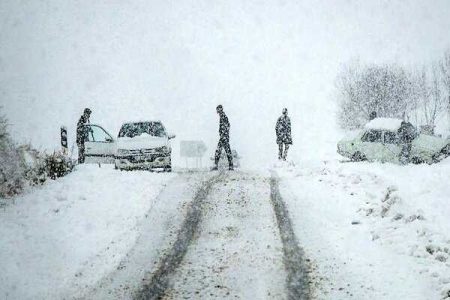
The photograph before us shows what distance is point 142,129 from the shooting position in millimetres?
15461

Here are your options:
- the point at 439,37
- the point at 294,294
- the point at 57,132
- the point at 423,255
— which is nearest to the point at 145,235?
the point at 294,294

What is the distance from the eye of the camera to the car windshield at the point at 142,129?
1527 cm

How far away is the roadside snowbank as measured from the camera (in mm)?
6434

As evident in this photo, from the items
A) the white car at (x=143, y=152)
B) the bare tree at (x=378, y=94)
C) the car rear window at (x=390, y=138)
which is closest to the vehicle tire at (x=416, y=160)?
the car rear window at (x=390, y=138)

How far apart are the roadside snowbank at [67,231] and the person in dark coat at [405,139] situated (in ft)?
38.2

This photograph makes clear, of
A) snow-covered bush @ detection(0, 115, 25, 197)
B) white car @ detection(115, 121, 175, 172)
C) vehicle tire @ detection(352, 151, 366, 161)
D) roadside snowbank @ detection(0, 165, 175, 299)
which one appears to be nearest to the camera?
roadside snowbank @ detection(0, 165, 175, 299)

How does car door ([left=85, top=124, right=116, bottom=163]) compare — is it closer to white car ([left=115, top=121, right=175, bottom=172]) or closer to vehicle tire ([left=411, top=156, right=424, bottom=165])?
white car ([left=115, top=121, right=175, bottom=172])

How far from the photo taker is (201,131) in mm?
126750

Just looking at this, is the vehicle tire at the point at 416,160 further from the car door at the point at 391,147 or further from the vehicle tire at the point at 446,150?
the vehicle tire at the point at 446,150

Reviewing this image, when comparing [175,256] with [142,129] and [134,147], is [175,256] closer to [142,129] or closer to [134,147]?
[134,147]

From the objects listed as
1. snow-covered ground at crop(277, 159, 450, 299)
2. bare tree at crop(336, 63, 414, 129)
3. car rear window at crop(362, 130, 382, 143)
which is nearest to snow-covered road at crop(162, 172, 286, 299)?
snow-covered ground at crop(277, 159, 450, 299)

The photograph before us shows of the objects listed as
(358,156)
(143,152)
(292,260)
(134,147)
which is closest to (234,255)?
(292,260)

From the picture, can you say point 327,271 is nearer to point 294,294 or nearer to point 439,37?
point 294,294

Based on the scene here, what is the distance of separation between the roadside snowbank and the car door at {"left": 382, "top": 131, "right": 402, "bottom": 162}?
11236 mm
